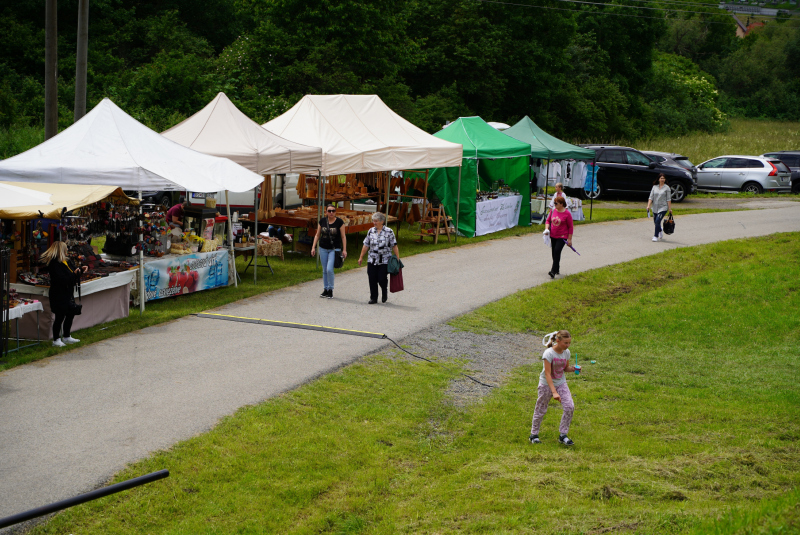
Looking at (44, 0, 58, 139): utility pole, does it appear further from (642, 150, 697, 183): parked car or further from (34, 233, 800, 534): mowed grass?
(642, 150, 697, 183): parked car

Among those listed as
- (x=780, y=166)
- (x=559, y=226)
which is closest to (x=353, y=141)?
(x=559, y=226)

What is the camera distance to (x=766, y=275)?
17.3m

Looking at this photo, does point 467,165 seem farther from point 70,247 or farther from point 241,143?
point 70,247

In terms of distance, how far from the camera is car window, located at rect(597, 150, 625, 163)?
30.9 metres

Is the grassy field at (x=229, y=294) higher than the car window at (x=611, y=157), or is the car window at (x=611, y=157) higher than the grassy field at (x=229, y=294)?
the car window at (x=611, y=157)

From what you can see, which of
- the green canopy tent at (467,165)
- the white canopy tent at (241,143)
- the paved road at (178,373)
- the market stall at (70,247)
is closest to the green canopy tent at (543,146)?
the green canopy tent at (467,165)

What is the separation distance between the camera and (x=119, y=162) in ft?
41.8

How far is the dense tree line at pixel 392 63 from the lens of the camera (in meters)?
34.0

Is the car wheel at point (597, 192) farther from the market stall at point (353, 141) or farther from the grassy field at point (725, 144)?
the grassy field at point (725, 144)

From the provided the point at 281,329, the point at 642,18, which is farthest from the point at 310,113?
the point at 642,18

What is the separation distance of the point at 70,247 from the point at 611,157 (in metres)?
23.7

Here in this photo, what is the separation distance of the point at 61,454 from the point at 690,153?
42175 mm

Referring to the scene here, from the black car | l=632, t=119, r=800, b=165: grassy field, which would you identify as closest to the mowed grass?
the black car

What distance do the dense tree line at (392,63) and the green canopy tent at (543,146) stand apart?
38.7 feet
